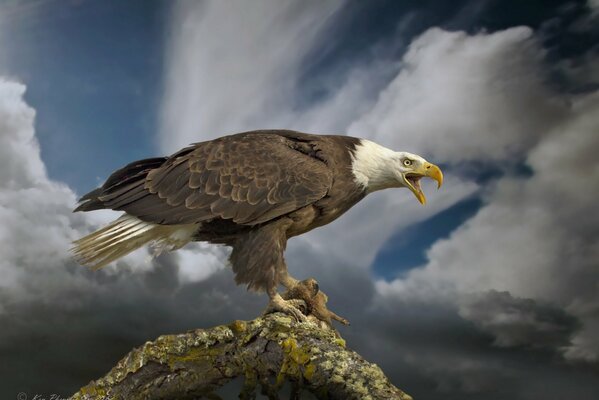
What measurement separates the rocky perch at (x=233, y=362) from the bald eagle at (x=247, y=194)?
3.41 ft

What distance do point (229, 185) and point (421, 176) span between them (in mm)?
2028

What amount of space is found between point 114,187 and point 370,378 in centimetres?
344

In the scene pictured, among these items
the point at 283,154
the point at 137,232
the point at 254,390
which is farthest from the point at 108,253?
the point at 254,390

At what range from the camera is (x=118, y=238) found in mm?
5988

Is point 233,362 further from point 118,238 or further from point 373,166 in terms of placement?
point 373,166

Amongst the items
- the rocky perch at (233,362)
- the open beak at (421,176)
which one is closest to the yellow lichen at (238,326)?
the rocky perch at (233,362)

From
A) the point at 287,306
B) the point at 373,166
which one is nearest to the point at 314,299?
the point at 287,306

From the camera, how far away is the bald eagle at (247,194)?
5.77 m

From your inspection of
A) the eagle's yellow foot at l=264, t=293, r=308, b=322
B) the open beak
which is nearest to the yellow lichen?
the eagle's yellow foot at l=264, t=293, r=308, b=322

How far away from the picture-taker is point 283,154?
6.09 metres

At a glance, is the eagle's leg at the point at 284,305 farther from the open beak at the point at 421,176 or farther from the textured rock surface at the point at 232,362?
the open beak at the point at 421,176

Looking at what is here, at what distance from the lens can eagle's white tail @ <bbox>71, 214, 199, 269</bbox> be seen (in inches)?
235

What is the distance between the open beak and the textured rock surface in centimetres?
247

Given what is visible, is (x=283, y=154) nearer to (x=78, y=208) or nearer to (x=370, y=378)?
(x=78, y=208)
